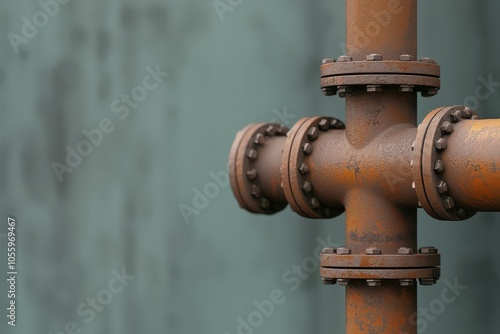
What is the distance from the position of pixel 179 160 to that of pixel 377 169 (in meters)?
1.62

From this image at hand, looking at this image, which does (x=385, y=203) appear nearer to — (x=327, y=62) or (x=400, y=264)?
(x=400, y=264)

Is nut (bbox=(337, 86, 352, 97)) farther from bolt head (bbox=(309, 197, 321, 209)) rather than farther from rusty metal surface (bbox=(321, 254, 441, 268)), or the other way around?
rusty metal surface (bbox=(321, 254, 441, 268))

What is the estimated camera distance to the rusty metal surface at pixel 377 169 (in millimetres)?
3918

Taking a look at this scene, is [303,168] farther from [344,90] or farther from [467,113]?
[467,113]

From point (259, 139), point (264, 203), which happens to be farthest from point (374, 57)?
point (264, 203)

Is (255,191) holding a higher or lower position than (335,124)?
lower

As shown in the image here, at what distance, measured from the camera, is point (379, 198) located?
13.2 feet

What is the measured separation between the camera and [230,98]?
5.33 m

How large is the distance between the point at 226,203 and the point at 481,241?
1211 mm

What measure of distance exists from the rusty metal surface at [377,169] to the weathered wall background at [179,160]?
98 centimetres

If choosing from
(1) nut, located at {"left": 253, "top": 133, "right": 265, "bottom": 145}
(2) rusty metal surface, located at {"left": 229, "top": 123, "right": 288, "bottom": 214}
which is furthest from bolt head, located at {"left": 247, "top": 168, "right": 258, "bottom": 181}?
(1) nut, located at {"left": 253, "top": 133, "right": 265, "bottom": 145}

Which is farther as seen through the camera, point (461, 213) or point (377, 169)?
point (377, 169)

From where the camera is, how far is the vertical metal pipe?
4.02 meters

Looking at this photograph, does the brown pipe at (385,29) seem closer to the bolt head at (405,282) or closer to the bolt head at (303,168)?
the bolt head at (303,168)
